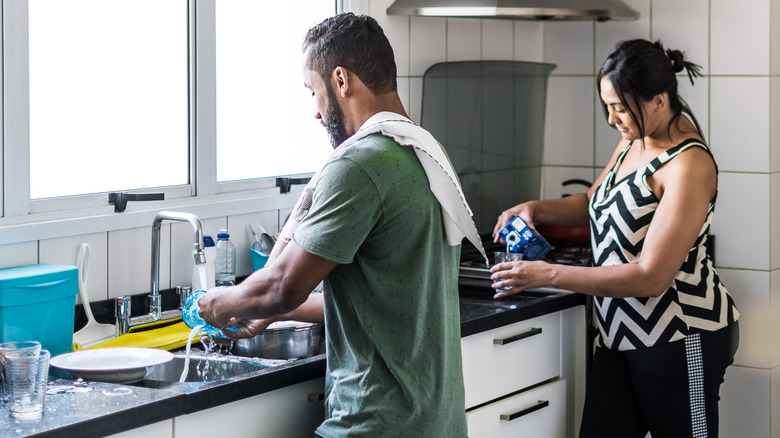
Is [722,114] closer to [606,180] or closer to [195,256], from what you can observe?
[606,180]

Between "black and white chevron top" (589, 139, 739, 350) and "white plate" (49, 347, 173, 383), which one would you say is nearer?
"white plate" (49, 347, 173, 383)

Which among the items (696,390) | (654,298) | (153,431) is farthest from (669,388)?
(153,431)

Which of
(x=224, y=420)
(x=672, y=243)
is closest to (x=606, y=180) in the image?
(x=672, y=243)

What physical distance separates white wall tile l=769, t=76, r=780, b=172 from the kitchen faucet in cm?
173

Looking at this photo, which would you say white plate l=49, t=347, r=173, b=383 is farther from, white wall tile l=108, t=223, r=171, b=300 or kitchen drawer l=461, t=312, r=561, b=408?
kitchen drawer l=461, t=312, r=561, b=408

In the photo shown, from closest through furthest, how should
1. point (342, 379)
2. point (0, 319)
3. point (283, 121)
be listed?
point (342, 379), point (0, 319), point (283, 121)

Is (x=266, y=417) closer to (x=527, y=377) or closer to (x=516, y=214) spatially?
(x=527, y=377)

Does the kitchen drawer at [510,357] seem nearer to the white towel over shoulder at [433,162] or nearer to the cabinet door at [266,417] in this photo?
the cabinet door at [266,417]

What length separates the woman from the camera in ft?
6.79

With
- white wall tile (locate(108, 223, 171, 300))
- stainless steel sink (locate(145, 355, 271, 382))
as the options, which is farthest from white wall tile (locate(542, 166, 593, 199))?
stainless steel sink (locate(145, 355, 271, 382))

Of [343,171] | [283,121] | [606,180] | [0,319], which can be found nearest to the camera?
[343,171]

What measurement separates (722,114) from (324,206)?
1.86 metres

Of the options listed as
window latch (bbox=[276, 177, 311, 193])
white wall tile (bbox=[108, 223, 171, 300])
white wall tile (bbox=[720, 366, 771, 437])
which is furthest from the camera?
white wall tile (bbox=[720, 366, 771, 437])

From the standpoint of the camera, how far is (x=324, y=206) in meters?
1.39
